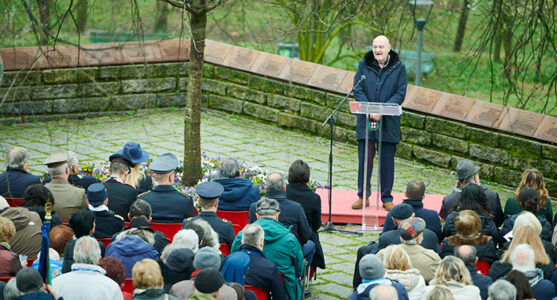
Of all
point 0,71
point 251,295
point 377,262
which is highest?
point 0,71

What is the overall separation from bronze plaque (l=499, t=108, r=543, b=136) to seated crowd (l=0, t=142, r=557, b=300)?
11.0ft

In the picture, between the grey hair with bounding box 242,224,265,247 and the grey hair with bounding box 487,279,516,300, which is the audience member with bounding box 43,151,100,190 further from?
the grey hair with bounding box 487,279,516,300

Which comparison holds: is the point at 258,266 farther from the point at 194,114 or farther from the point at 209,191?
the point at 194,114

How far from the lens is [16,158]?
298 inches

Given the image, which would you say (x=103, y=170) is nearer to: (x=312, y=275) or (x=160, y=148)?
(x=160, y=148)

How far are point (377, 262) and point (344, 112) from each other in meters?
7.76

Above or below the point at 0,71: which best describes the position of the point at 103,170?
below

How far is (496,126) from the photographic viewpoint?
427 inches

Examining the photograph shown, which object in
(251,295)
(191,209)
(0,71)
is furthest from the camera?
(191,209)

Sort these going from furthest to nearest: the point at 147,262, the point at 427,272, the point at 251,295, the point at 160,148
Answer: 1. the point at 160,148
2. the point at 427,272
3. the point at 251,295
4. the point at 147,262

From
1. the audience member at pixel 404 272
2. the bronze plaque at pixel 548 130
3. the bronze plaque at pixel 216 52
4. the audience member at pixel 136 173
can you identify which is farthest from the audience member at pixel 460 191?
the bronze plaque at pixel 216 52

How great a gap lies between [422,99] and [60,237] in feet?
23.5

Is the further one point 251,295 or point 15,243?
point 15,243

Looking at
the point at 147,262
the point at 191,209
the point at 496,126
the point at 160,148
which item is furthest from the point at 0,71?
the point at 496,126
